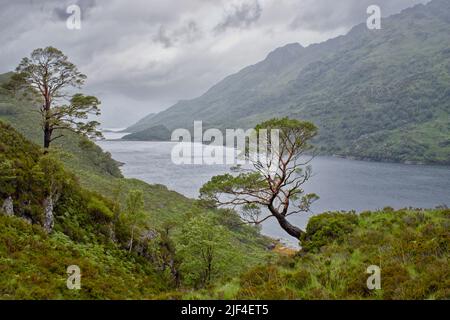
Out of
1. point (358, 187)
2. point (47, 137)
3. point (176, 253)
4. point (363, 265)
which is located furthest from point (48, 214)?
Result: point (358, 187)

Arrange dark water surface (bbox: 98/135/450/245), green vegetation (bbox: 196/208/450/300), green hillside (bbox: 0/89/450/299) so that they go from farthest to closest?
1. dark water surface (bbox: 98/135/450/245)
2. green hillside (bbox: 0/89/450/299)
3. green vegetation (bbox: 196/208/450/300)

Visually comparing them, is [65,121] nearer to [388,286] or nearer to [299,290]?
[299,290]

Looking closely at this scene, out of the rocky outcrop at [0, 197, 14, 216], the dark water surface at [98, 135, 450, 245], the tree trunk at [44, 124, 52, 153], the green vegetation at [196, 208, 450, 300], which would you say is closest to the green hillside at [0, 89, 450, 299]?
the green vegetation at [196, 208, 450, 300]

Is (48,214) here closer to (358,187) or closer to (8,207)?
(8,207)

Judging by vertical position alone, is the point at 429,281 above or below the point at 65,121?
below

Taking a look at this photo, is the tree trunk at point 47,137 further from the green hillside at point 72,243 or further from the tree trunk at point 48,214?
the tree trunk at point 48,214

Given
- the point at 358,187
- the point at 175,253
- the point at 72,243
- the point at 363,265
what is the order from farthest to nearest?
1. the point at 358,187
2. the point at 175,253
3. the point at 72,243
4. the point at 363,265

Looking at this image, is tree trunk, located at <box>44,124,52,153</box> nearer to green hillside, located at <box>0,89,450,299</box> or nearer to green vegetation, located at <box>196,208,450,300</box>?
green hillside, located at <box>0,89,450,299</box>

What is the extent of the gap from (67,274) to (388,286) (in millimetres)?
12012

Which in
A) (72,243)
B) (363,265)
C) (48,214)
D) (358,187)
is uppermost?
(48,214)

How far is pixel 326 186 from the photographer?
466ft

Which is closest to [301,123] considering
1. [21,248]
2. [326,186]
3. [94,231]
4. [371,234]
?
[371,234]

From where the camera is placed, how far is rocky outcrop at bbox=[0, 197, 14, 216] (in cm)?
1717

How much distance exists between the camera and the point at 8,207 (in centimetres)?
1753
